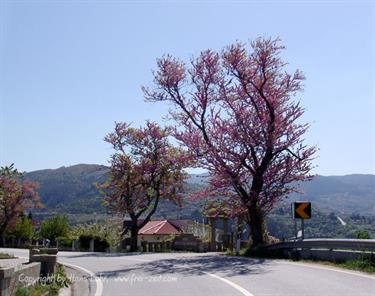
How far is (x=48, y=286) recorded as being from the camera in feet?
40.4

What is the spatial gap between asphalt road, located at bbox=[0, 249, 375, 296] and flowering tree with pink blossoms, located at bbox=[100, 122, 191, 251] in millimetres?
20045

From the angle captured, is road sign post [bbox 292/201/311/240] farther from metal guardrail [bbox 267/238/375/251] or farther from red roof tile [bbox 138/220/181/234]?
red roof tile [bbox 138/220/181/234]

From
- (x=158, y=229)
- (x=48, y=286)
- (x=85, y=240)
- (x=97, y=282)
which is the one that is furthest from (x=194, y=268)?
(x=158, y=229)

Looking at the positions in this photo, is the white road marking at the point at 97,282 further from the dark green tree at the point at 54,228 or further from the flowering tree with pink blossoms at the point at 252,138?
the dark green tree at the point at 54,228

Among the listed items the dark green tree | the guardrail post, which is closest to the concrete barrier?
the guardrail post

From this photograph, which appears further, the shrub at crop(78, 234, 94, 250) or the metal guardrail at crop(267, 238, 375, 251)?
the shrub at crop(78, 234, 94, 250)

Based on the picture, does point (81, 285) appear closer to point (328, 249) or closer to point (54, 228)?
point (328, 249)

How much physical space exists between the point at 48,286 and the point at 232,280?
174 inches

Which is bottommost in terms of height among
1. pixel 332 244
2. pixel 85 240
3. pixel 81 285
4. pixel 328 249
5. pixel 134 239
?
pixel 81 285

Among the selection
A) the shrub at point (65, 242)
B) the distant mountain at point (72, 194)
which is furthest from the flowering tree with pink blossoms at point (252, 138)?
the distant mountain at point (72, 194)

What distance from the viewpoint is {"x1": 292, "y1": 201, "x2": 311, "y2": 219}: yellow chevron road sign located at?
1986 cm

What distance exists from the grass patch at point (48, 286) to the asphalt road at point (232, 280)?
2.75ft

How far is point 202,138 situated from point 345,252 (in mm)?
11297

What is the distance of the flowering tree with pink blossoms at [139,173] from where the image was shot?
124ft
